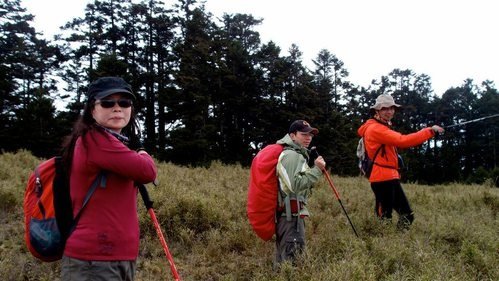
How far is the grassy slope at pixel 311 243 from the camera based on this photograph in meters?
4.50

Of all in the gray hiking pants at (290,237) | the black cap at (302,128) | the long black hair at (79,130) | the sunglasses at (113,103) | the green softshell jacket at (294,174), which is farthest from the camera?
the black cap at (302,128)

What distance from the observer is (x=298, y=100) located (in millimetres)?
35125

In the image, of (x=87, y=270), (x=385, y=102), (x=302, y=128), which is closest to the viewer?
(x=87, y=270)

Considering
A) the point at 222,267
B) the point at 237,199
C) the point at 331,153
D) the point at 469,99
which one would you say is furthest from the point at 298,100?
the point at 469,99

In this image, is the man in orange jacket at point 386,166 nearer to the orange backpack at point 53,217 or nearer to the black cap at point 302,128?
the black cap at point 302,128

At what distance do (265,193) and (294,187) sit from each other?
41 cm

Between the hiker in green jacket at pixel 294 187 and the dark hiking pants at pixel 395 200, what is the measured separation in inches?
78.9

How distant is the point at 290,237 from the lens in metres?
4.68

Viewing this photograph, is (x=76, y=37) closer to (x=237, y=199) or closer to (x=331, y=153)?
(x=331, y=153)

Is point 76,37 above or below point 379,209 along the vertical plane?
above

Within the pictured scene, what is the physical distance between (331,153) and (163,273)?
2901 cm

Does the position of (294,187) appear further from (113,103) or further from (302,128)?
(113,103)

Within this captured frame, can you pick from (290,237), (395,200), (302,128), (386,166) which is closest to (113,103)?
(302,128)

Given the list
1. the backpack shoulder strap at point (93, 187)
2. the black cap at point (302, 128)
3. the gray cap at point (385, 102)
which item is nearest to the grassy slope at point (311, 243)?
the black cap at point (302, 128)
